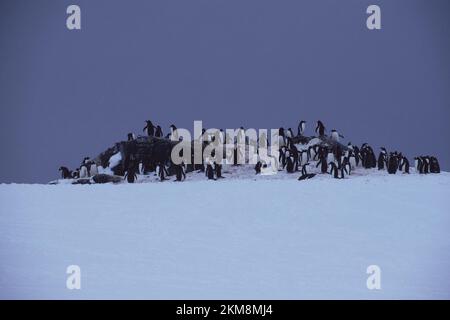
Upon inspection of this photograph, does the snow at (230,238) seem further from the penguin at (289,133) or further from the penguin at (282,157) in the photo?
the penguin at (289,133)

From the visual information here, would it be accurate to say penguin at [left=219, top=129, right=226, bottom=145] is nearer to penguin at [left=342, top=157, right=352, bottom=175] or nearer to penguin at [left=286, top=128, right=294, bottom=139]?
penguin at [left=286, top=128, right=294, bottom=139]

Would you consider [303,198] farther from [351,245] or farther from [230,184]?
[351,245]

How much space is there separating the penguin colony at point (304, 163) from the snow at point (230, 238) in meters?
1.34

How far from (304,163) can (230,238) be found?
29.4 ft

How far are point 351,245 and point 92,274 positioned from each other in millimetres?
4942

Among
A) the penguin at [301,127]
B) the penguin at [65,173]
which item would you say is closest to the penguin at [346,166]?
the penguin at [301,127]

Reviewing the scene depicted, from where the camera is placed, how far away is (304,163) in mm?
24188

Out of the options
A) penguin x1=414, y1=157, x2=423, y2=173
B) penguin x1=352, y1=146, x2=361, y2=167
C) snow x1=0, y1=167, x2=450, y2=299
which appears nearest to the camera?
snow x1=0, y1=167, x2=450, y2=299

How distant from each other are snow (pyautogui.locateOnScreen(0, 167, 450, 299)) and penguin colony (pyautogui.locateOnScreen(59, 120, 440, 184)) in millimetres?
1342

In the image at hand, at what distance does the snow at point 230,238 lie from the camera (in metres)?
12.8

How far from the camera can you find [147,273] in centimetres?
1345

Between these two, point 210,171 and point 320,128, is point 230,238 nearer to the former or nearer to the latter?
point 210,171

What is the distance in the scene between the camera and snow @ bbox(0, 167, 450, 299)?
42.0ft

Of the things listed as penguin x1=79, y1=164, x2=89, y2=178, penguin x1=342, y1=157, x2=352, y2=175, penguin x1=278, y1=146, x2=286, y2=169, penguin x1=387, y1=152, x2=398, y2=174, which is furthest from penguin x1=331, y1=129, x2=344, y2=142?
penguin x1=79, y1=164, x2=89, y2=178
